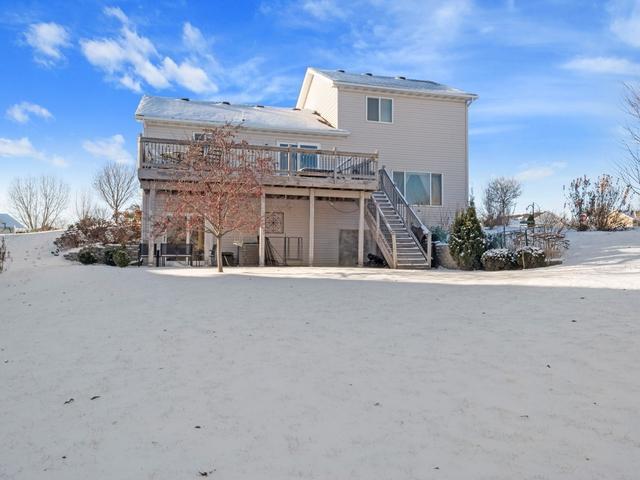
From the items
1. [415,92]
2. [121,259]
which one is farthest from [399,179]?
[121,259]

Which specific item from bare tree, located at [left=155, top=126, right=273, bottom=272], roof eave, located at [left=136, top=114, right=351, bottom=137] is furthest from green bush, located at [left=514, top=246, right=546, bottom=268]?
roof eave, located at [left=136, top=114, right=351, bottom=137]

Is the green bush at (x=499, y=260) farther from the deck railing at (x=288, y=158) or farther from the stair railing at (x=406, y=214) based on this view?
the deck railing at (x=288, y=158)

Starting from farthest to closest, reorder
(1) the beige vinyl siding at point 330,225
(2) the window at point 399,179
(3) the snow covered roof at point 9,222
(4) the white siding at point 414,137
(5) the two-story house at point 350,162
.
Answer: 1. (3) the snow covered roof at point 9,222
2. (2) the window at point 399,179
3. (4) the white siding at point 414,137
4. (1) the beige vinyl siding at point 330,225
5. (5) the two-story house at point 350,162

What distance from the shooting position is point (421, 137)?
19.8m

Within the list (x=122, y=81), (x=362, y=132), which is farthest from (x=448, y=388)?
(x=122, y=81)

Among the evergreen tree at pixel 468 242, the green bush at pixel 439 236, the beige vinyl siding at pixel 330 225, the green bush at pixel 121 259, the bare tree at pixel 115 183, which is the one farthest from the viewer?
the bare tree at pixel 115 183

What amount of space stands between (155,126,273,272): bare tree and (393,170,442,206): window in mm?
8080

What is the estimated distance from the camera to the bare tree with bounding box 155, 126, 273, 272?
39.2 ft

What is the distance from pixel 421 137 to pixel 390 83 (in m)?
3.08

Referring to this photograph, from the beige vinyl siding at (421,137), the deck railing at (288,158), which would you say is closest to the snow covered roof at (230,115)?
the beige vinyl siding at (421,137)

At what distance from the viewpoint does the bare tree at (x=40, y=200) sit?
3553cm

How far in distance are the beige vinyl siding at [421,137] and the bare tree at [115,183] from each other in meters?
21.5

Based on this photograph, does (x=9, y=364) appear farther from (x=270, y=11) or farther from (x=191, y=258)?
(x=270, y=11)

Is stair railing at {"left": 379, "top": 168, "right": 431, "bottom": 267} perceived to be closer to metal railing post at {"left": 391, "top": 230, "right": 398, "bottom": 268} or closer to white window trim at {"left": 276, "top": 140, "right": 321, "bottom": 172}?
metal railing post at {"left": 391, "top": 230, "right": 398, "bottom": 268}
